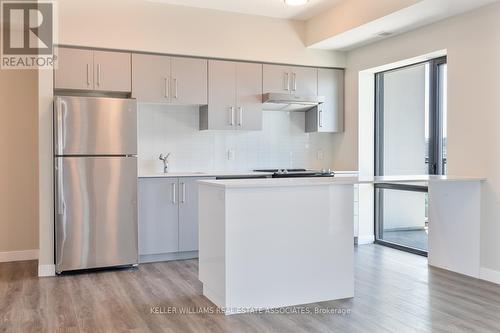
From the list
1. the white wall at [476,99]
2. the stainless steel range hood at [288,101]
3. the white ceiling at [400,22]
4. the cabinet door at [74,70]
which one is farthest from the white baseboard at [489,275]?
the cabinet door at [74,70]

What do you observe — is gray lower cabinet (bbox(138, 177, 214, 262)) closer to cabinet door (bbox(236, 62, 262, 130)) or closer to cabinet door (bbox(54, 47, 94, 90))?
cabinet door (bbox(236, 62, 262, 130))

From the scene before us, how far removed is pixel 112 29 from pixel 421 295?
3.82 meters

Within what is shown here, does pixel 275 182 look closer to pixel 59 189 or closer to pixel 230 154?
pixel 59 189

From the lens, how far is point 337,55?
230 inches

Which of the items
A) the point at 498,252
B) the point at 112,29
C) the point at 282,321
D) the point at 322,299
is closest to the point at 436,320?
the point at 322,299

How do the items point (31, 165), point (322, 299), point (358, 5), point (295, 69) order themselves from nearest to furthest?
point (322, 299) < point (358, 5) < point (31, 165) < point (295, 69)

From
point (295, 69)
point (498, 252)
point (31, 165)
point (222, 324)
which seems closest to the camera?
point (222, 324)

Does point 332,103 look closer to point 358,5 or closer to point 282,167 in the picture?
point 282,167

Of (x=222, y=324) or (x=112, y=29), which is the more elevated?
(x=112, y=29)

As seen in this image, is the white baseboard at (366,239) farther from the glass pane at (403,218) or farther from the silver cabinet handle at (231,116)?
the silver cabinet handle at (231,116)

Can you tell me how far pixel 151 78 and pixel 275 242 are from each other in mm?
2520

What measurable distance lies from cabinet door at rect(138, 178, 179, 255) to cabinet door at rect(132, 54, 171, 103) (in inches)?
35.4

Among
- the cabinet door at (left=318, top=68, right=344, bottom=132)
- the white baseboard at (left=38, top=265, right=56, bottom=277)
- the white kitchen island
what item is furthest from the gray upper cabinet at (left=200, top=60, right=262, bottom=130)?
the white baseboard at (left=38, top=265, right=56, bottom=277)

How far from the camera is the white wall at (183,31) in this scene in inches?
180
